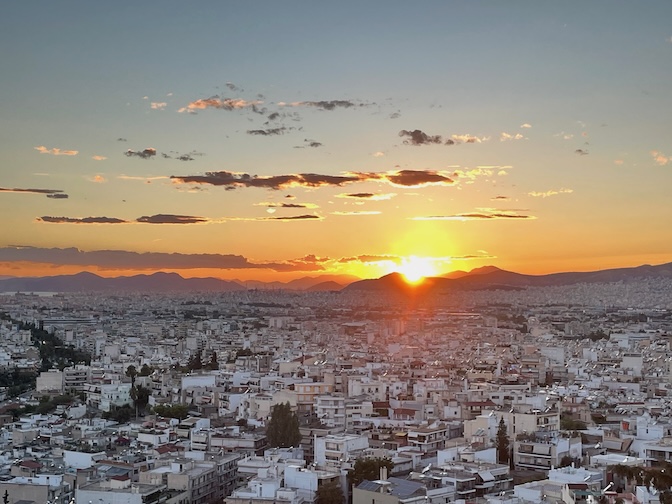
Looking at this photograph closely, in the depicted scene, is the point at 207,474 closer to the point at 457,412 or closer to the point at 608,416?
the point at 457,412

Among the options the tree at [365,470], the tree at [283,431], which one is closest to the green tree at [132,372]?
the tree at [283,431]

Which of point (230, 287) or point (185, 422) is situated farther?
point (230, 287)

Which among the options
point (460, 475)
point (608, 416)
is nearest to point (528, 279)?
point (608, 416)

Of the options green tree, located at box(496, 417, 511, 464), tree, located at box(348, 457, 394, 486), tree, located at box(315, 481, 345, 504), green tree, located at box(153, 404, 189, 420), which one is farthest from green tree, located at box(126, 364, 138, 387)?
tree, located at box(315, 481, 345, 504)

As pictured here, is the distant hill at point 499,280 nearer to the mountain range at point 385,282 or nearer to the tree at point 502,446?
the mountain range at point 385,282

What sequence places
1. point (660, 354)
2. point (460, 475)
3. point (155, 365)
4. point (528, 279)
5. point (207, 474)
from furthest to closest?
point (528, 279) → point (660, 354) → point (155, 365) → point (207, 474) → point (460, 475)

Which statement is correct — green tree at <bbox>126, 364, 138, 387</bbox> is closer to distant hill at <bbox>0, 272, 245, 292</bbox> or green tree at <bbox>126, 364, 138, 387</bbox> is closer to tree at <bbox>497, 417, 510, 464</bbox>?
tree at <bbox>497, 417, 510, 464</bbox>

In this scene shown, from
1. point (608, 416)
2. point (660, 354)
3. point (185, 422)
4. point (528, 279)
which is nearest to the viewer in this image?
point (185, 422)

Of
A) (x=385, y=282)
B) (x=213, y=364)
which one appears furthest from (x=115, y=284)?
(x=213, y=364)
